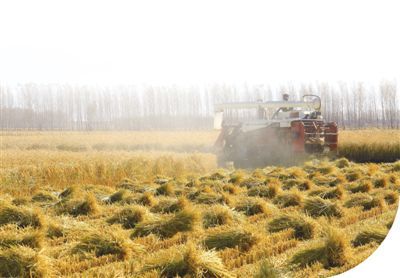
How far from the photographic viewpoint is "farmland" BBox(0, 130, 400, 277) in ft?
10.6

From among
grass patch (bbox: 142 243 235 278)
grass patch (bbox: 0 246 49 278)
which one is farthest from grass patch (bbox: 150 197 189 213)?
grass patch (bbox: 0 246 49 278)

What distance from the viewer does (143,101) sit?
4.71 m

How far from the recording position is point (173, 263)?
310 cm

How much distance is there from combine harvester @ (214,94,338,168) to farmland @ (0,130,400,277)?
0.69 m

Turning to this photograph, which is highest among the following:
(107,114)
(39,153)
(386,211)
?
(107,114)

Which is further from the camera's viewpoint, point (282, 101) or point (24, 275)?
point (282, 101)

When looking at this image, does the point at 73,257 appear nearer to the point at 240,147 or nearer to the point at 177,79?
the point at 177,79

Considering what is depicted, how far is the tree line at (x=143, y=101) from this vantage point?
4133mm

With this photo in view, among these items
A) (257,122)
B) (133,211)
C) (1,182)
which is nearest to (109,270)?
(133,211)

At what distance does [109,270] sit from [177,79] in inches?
66.5

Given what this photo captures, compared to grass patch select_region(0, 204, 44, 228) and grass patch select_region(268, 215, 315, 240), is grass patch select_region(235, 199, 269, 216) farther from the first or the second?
grass patch select_region(0, 204, 44, 228)

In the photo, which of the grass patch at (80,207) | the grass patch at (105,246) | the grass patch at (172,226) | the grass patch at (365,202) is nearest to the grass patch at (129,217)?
the grass patch at (172,226)

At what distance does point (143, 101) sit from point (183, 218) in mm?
1138

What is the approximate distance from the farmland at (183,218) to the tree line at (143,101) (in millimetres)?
382
